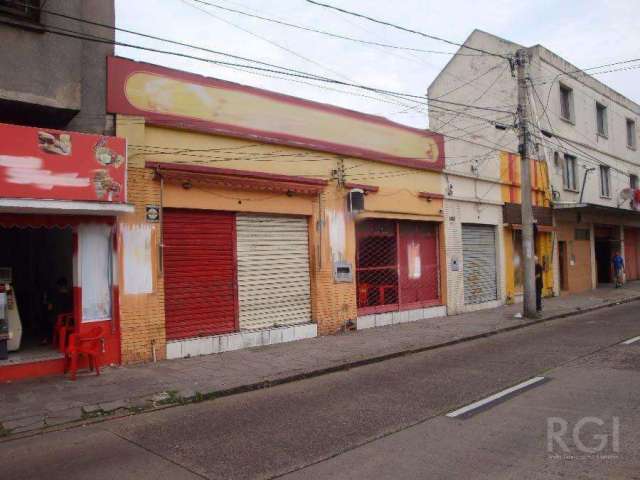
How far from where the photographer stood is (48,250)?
10953 millimetres

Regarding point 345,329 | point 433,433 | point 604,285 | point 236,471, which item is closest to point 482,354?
point 345,329

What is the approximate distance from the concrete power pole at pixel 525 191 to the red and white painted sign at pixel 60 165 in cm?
1109

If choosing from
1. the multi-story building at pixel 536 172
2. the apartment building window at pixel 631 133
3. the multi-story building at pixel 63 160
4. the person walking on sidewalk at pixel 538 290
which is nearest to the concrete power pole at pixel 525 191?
the person walking on sidewalk at pixel 538 290

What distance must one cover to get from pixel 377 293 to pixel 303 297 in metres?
2.75

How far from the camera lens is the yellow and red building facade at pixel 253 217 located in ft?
31.8

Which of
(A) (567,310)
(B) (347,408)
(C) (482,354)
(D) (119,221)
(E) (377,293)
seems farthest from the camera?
(A) (567,310)

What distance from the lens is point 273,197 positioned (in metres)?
11.8

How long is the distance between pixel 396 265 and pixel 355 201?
2705mm

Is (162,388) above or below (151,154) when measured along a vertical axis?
below

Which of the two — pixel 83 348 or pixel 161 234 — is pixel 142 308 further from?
pixel 161 234

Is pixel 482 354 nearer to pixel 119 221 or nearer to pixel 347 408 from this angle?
pixel 347 408

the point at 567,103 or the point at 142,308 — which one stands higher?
the point at 567,103

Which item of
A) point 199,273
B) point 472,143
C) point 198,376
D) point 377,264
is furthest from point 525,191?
point 198,376

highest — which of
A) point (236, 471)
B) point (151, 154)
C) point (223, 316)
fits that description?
point (151, 154)
